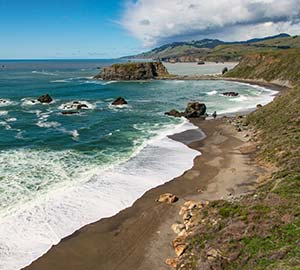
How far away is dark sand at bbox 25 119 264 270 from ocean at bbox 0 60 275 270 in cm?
140

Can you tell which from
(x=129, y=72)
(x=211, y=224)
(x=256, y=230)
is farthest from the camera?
(x=129, y=72)

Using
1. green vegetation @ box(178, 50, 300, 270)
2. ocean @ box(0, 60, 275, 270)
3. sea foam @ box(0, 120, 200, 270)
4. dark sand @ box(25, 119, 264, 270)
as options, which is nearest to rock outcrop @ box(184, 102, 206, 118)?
ocean @ box(0, 60, 275, 270)

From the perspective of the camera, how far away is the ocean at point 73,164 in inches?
1187

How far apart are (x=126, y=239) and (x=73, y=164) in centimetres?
1951

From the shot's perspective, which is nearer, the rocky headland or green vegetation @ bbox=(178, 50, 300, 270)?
green vegetation @ bbox=(178, 50, 300, 270)

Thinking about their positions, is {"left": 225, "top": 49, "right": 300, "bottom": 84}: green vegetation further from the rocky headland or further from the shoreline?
the shoreline

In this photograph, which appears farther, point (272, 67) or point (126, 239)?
point (272, 67)

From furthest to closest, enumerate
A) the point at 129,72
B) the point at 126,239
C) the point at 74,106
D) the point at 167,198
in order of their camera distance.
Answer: the point at 129,72 < the point at 74,106 < the point at 167,198 < the point at 126,239

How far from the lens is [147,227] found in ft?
97.4

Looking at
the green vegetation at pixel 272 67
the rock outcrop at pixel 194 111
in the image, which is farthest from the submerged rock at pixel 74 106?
the green vegetation at pixel 272 67

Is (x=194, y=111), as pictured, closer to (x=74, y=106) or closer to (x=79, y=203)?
(x=74, y=106)

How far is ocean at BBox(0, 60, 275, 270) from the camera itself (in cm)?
3016

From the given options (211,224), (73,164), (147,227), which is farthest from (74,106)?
(211,224)

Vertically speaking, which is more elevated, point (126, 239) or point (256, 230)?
point (256, 230)
